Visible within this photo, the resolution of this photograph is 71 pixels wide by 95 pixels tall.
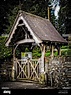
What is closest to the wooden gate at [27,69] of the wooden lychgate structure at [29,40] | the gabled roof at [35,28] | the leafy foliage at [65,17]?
the wooden lychgate structure at [29,40]

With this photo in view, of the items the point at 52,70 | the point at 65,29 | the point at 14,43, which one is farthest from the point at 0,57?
the point at 65,29

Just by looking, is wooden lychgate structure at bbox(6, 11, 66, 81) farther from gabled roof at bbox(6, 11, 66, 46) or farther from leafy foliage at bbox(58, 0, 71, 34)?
leafy foliage at bbox(58, 0, 71, 34)

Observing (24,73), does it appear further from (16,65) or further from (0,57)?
(0,57)

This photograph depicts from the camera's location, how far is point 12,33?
1584 centimetres

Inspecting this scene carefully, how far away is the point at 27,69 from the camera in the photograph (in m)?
15.3

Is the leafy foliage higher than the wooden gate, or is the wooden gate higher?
the leafy foliage

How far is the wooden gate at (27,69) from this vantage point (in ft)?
48.3

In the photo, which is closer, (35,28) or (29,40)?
(35,28)

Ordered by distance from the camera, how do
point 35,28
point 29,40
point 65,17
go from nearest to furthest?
point 35,28 → point 29,40 → point 65,17

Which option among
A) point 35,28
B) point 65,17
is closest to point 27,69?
point 35,28

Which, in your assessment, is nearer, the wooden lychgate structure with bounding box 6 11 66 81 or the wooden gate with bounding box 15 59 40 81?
the wooden lychgate structure with bounding box 6 11 66 81

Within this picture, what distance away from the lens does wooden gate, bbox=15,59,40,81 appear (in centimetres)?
1472

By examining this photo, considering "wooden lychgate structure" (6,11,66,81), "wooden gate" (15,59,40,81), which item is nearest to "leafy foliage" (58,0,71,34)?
"wooden lychgate structure" (6,11,66,81)

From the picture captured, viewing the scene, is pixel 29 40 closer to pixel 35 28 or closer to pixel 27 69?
pixel 35 28
